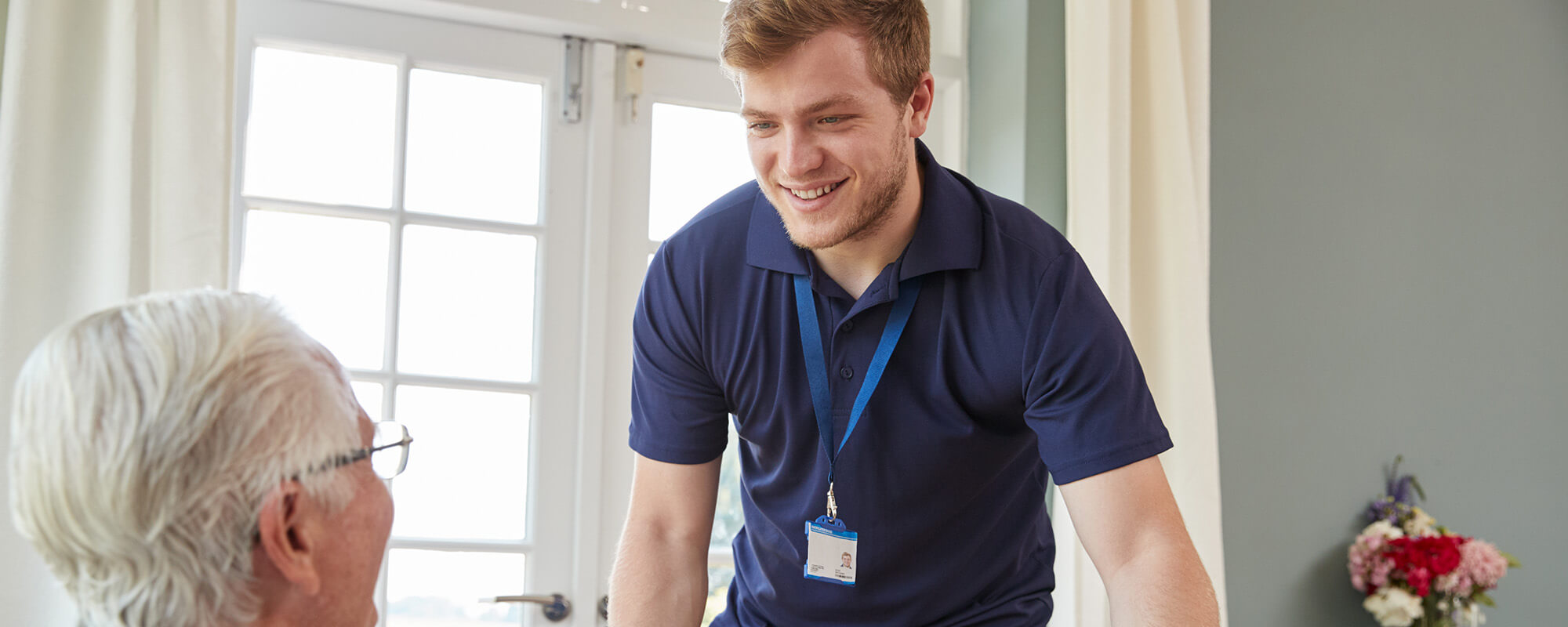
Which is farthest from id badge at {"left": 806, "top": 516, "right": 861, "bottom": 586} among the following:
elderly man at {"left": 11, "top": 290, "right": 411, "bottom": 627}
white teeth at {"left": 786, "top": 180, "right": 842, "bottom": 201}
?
elderly man at {"left": 11, "top": 290, "right": 411, "bottom": 627}

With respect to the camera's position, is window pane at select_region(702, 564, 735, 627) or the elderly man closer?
the elderly man

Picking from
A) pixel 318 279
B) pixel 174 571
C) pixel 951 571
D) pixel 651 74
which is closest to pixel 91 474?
pixel 174 571

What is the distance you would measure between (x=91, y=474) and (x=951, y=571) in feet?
3.81

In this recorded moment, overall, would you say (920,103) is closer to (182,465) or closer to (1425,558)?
(182,465)

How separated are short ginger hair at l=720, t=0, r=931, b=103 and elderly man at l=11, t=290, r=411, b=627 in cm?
78

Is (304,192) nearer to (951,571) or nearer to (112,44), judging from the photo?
(112,44)

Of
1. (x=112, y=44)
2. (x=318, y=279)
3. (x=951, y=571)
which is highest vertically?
(x=112, y=44)

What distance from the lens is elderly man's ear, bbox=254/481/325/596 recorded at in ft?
3.27

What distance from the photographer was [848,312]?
175 cm

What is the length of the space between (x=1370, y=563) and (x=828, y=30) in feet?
7.90

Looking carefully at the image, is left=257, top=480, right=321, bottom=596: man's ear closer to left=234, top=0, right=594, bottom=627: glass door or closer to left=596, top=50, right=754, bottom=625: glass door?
left=234, top=0, right=594, bottom=627: glass door

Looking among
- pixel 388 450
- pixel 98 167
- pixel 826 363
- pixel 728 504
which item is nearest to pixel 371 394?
pixel 98 167

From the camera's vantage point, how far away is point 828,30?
1619 millimetres

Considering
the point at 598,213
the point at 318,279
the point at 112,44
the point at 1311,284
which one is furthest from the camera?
the point at 1311,284
